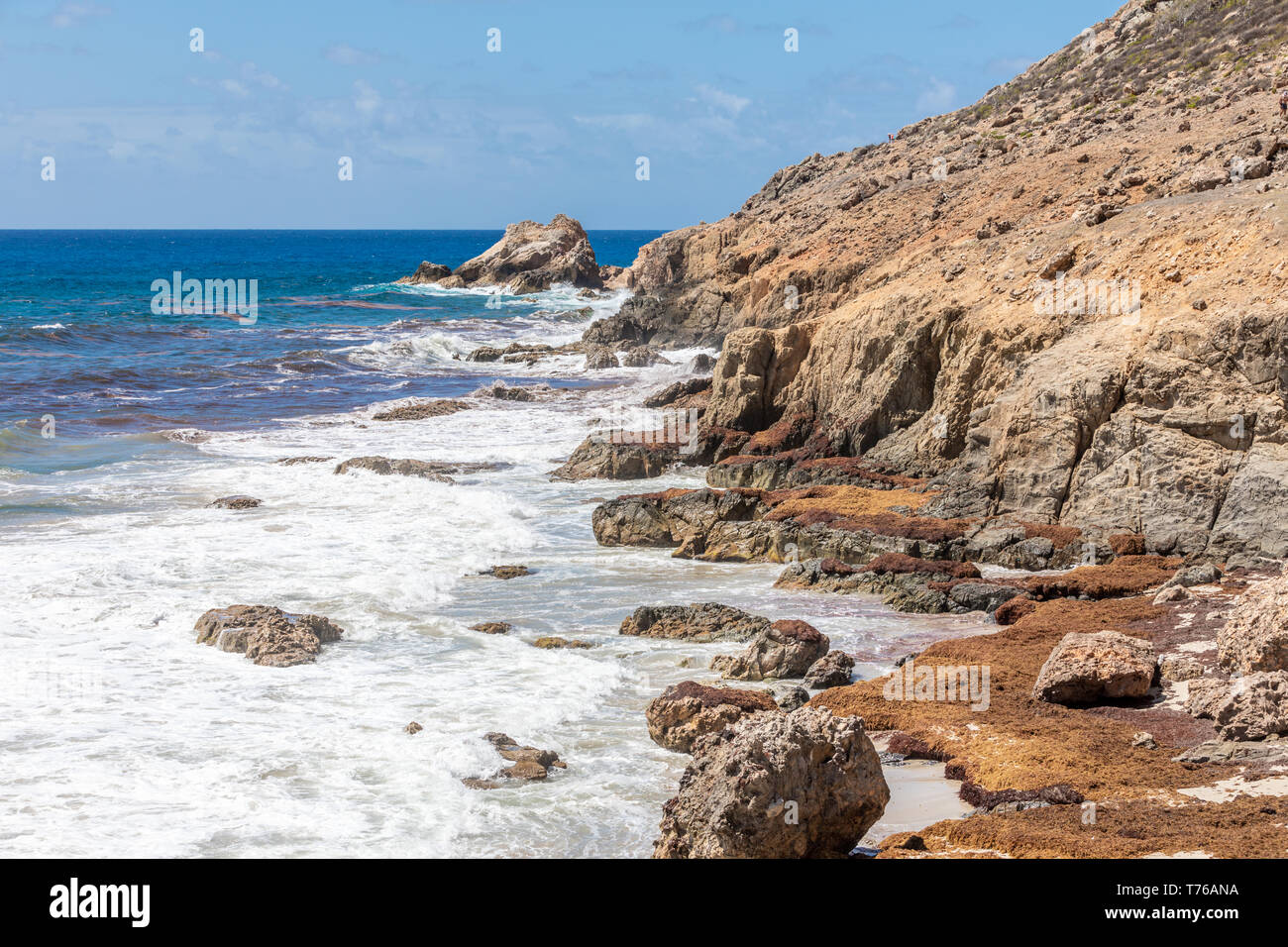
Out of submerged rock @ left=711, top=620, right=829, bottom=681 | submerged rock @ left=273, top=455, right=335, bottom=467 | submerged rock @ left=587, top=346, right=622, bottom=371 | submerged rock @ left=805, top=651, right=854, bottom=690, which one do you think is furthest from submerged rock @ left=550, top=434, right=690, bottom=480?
submerged rock @ left=587, top=346, right=622, bottom=371

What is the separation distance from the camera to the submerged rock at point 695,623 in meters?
15.3

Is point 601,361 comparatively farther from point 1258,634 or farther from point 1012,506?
point 1258,634

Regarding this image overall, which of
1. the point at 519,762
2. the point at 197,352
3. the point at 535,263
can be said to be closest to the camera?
the point at 519,762

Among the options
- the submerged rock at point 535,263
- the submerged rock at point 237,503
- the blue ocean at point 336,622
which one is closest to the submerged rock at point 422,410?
the blue ocean at point 336,622

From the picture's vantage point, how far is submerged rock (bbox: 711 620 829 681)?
1383cm

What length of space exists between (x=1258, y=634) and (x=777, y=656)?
5.07 m

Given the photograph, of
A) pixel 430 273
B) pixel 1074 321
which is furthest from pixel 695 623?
pixel 430 273

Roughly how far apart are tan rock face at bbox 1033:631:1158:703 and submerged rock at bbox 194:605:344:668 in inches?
342

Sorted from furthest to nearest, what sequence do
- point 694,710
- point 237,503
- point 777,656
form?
1. point 237,503
2. point 777,656
3. point 694,710

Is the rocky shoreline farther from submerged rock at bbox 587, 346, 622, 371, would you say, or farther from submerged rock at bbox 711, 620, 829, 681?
submerged rock at bbox 587, 346, 622, 371

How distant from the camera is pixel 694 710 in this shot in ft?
39.4

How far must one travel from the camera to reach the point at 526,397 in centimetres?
3909
